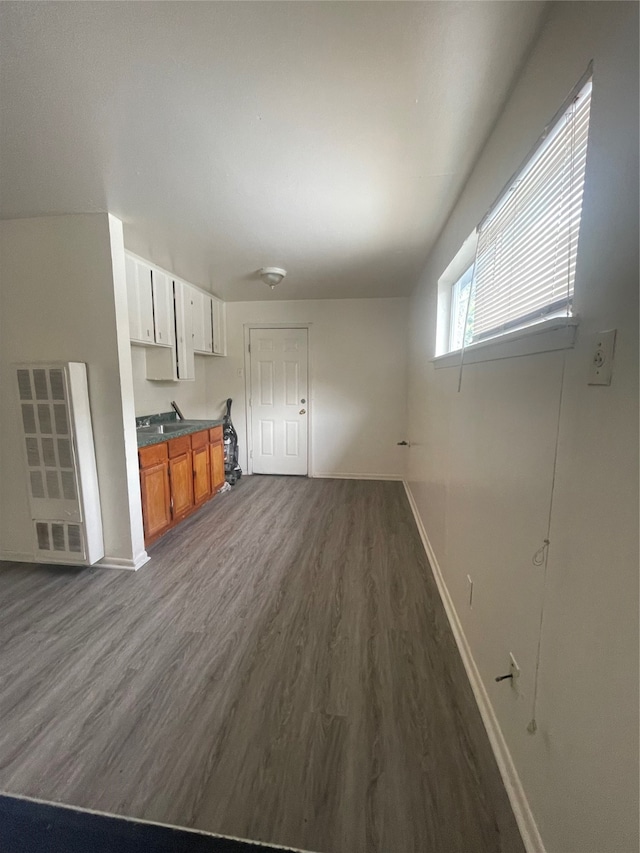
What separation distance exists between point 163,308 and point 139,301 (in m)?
0.34

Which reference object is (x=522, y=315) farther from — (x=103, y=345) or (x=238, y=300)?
(x=238, y=300)

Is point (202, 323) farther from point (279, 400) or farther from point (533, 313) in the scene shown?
point (533, 313)

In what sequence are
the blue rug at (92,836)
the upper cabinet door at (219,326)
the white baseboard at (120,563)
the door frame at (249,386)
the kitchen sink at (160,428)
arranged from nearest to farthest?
the blue rug at (92,836) < the white baseboard at (120,563) < the kitchen sink at (160,428) < the upper cabinet door at (219,326) < the door frame at (249,386)

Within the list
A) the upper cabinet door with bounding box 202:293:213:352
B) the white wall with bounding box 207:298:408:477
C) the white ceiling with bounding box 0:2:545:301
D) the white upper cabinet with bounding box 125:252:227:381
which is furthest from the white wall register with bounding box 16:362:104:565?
the white wall with bounding box 207:298:408:477

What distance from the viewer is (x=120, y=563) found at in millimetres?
2428

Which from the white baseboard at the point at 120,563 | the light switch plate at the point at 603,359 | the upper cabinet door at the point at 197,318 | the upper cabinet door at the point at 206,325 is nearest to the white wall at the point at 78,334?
the white baseboard at the point at 120,563

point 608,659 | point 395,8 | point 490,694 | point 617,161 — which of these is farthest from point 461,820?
Answer: point 395,8

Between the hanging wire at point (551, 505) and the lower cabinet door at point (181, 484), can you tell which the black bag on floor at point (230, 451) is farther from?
the hanging wire at point (551, 505)

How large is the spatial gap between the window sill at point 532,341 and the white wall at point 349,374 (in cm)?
284

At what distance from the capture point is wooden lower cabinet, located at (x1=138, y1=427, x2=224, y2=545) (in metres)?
2.60

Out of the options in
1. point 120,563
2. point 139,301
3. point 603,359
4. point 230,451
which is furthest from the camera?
point 230,451

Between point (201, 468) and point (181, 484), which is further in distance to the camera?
point (201, 468)

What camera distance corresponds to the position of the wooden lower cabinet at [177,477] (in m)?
2.60

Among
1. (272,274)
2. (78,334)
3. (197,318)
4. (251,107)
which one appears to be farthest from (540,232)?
(197,318)
